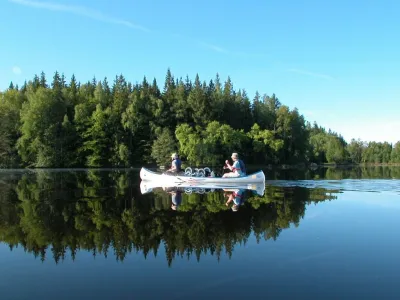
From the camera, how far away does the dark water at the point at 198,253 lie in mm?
7785

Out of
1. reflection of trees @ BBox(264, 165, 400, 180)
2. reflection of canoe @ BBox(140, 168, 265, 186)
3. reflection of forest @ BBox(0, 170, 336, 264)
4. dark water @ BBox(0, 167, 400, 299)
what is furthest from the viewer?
reflection of trees @ BBox(264, 165, 400, 180)

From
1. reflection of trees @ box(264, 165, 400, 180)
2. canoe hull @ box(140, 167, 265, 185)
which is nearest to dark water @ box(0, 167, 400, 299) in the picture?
canoe hull @ box(140, 167, 265, 185)

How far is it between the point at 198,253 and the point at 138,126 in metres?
78.9

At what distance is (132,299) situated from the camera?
23.6 feet

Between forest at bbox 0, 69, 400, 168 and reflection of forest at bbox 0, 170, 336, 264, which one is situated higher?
forest at bbox 0, 69, 400, 168

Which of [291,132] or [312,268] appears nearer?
[312,268]

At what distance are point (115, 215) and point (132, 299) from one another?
29.1 feet

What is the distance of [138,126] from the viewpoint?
287 feet

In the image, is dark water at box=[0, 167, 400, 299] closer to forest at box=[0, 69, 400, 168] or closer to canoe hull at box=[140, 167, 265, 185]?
canoe hull at box=[140, 167, 265, 185]

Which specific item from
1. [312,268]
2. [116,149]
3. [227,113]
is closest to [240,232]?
[312,268]

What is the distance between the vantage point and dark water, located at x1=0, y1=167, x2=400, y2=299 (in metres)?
7.79

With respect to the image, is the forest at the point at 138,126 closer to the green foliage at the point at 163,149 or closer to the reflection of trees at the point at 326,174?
the green foliage at the point at 163,149

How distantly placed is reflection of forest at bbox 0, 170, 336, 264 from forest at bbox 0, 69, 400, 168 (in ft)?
195

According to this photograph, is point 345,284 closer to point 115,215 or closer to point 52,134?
point 115,215
